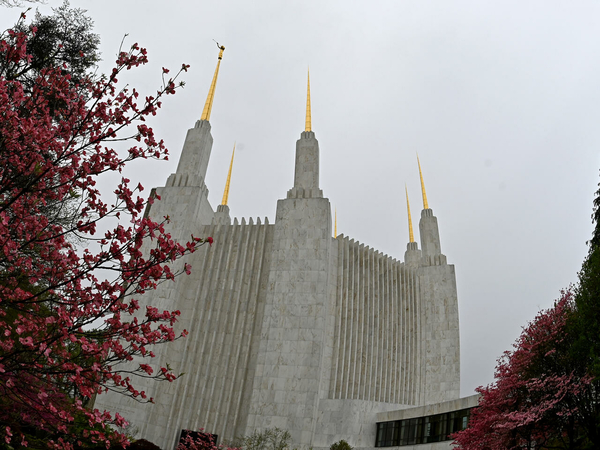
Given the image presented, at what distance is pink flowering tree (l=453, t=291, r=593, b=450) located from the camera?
11.3m

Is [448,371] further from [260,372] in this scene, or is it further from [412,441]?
[260,372]

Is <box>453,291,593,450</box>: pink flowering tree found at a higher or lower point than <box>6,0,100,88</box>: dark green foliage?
lower

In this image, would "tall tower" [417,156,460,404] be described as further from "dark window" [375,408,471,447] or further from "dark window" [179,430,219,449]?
"dark window" [179,430,219,449]

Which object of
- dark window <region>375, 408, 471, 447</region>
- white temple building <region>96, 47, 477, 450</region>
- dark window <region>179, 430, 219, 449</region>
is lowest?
dark window <region>179, 430, 219, 449</region>

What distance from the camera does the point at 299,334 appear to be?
22.4m

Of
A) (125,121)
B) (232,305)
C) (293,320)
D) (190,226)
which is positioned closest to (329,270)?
(293,320)

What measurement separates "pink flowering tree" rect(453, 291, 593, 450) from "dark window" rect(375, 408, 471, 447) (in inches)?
240

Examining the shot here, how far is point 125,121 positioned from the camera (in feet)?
22.4

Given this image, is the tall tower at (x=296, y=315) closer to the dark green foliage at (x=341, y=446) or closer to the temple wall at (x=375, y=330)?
the dark green foliage at (x=341, y=446)

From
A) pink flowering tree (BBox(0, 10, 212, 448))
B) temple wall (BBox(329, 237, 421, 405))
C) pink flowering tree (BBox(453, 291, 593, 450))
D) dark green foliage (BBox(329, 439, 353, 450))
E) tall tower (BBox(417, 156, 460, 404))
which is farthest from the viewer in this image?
tall tower (BBox(417, 156, 460, 404))

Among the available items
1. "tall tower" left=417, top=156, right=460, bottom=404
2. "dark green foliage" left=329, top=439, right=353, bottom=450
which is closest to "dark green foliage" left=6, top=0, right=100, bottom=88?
"dark green foliage" left=329, top=439, right=353, bottom=450

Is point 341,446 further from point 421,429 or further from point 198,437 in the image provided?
point 198,437

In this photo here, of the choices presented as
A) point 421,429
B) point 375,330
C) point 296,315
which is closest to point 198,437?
point 296,315

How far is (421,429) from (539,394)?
10.5 metres
